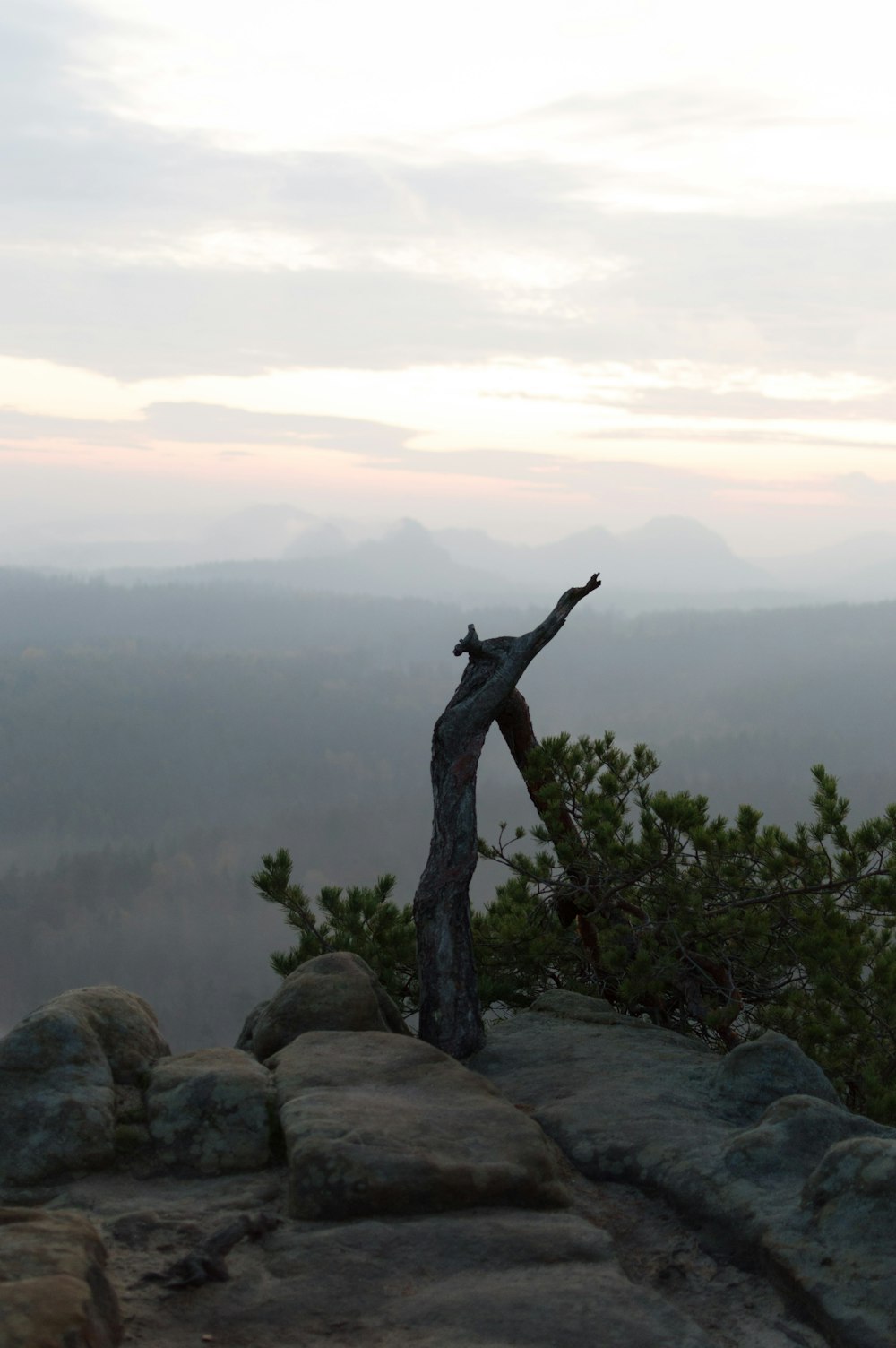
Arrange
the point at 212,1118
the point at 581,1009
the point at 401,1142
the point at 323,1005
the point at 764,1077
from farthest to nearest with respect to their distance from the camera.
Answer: the point at 581,1009
the point at 323,1005
the point at 764,1077
the point at 212,1118
the point at 401,1142

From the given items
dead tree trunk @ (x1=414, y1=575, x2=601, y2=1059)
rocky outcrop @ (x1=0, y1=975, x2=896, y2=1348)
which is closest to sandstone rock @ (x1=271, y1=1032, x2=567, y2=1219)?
rocky outcrop @ (x1=0, y1=975, x2=896, y2=1348)

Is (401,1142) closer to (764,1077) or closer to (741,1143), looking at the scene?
(741,1143)

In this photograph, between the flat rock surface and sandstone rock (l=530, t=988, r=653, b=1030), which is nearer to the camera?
the flat rock surface

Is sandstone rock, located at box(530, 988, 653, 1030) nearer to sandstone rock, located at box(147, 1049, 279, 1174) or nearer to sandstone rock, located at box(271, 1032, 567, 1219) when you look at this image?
sandstone rock, located at box(271, 1032, 567, 1219)

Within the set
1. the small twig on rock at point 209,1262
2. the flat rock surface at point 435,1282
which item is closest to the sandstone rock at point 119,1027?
the flat rock surface at point 435,1282

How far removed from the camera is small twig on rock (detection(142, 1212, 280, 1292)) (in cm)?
465

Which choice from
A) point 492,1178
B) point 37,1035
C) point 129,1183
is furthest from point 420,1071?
point 37,1035

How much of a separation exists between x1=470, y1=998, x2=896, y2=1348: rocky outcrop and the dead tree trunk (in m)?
0.46

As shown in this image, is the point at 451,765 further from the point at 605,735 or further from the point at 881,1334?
the point at 881,1334

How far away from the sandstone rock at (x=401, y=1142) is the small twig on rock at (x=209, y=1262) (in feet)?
1.12

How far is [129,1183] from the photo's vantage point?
19.3 ft

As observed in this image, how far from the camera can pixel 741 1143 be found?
5.95 metres

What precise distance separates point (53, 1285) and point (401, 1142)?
2260 mm

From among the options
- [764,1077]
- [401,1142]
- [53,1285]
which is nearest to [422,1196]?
[401,1142]
